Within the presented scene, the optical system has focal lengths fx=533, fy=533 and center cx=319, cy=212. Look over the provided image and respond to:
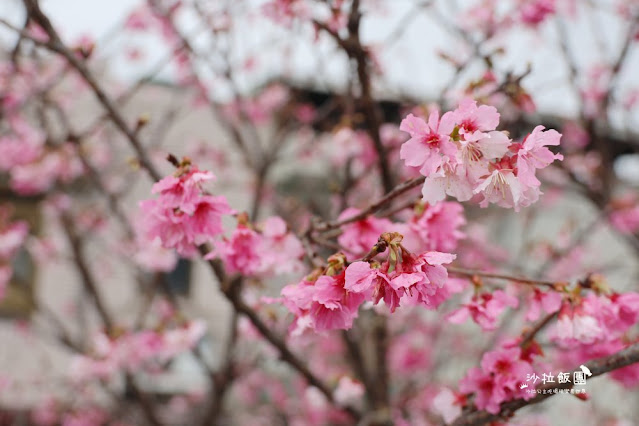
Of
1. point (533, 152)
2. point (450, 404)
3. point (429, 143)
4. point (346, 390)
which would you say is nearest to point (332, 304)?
point (429, 143)

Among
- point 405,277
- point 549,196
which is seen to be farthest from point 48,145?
point 549,196

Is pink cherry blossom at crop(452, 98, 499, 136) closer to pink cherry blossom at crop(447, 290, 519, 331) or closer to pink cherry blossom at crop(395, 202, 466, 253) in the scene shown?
pink cherry blossom at crop(395, 202, 466, 253)

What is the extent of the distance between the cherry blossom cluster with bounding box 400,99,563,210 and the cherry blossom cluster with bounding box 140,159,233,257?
495 millimetres

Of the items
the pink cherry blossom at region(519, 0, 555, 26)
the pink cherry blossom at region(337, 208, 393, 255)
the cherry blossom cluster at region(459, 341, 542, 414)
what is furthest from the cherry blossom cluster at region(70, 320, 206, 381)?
the pink cherry blossom at region(519, 0, 555, 26)

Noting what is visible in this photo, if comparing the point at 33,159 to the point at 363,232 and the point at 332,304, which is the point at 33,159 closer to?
the point at 363,232

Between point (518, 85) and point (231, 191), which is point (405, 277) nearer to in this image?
point (518, 85)

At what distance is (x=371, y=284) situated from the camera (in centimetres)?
98

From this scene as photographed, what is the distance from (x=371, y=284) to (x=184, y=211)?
18.9 inches

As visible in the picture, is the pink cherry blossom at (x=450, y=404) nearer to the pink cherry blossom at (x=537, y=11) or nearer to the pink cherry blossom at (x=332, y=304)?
the pink cherry blossom at (x=332, y=304)

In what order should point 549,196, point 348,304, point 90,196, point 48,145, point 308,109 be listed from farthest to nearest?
point 549,196 → point 90,196 → point 308,109 → point 48,145 → point 348,304

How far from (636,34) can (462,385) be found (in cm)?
Answer: 302

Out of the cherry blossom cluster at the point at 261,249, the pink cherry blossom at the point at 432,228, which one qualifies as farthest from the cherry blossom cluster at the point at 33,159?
the pink cherry blossom at the point at 432,228

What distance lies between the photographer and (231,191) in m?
7.51

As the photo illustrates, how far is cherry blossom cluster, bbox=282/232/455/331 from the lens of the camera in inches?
38.1
